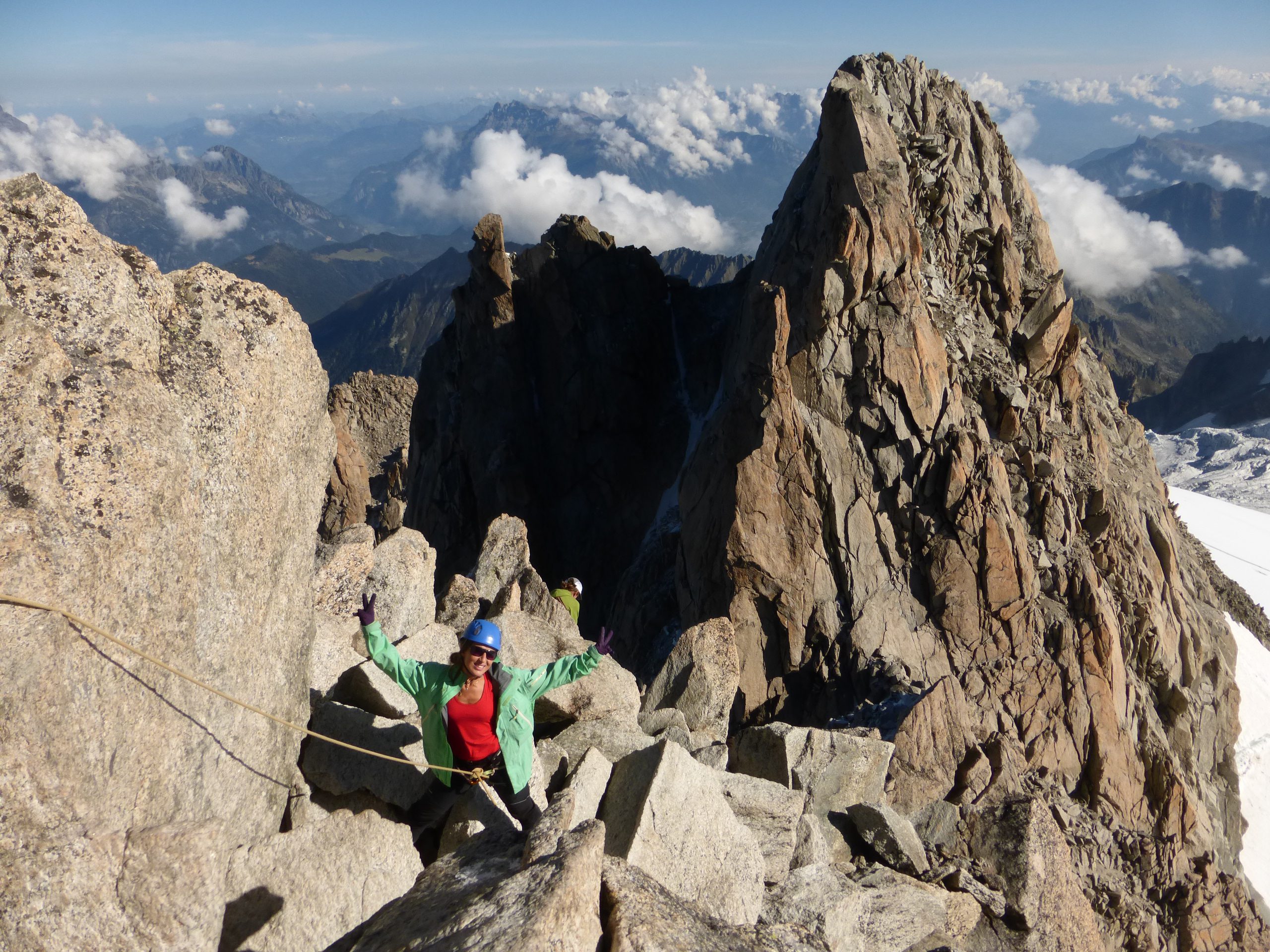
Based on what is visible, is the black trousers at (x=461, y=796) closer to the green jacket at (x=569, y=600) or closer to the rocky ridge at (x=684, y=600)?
the rocky ridge at (x=684, y=600)

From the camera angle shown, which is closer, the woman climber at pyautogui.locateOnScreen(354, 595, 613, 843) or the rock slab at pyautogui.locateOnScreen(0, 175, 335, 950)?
the rock slab at pyautogui.locateOnScreen(0, 175, 335, 950)

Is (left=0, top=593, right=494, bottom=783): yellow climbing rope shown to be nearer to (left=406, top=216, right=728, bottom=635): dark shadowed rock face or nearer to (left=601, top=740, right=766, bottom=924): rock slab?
(left=601, top=740, right=766, bottom=924): rock slab

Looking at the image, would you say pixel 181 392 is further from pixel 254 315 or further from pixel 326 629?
pixel 326 629

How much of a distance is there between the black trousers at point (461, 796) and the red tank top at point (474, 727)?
12cm

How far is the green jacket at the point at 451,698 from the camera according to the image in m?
9.05

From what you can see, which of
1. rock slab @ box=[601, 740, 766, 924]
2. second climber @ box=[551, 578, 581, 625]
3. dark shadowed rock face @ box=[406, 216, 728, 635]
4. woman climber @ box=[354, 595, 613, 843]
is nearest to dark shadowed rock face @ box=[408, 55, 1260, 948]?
dark shadowed rock face @ box=[406, 216, 728, 635]

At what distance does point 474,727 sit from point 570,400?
1556 inches

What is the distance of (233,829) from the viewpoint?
8.39 meters

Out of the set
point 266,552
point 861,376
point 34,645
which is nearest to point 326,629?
point 266,552

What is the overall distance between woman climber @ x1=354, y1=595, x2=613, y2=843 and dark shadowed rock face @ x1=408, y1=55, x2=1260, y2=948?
10404 millimetres

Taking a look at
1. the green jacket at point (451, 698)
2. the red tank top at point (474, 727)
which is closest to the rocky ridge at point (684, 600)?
the green jacket at point (451, 698)

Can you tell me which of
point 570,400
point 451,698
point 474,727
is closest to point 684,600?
point 570,400

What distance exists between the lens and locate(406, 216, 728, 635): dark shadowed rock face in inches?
1795

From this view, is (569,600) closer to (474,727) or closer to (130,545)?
(474,727)
